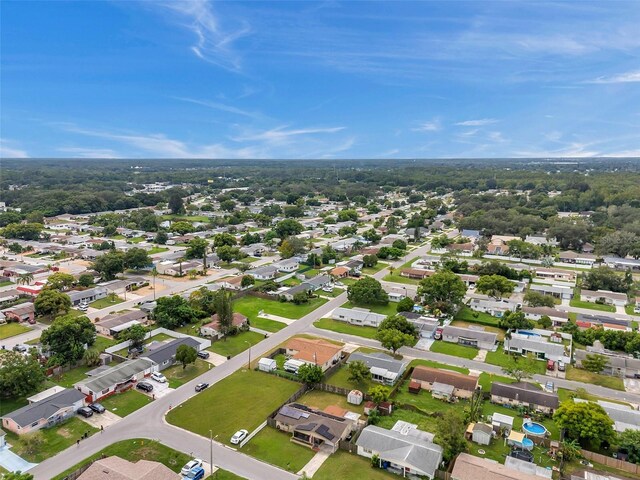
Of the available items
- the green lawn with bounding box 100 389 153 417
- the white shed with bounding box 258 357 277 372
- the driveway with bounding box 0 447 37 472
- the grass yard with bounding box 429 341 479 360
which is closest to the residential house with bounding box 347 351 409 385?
the grass yard with bounding box 429 341 479 360

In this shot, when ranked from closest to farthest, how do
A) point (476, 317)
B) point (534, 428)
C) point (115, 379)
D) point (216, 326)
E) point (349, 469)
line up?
point (349, 469) < point (534, 428) < point (115, 379) < point (216, 326) < point (476, 317)

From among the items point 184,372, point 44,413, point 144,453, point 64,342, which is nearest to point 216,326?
point 184,372

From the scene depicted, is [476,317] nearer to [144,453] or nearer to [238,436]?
[238,436]

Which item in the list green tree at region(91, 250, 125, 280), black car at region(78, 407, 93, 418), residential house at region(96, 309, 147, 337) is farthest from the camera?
green tree at region(91, 250, 125, 280)

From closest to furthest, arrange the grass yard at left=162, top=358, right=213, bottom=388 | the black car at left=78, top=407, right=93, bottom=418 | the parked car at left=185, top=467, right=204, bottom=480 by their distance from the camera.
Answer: the parked car at left=185, top=467, right=204, bottom=480
the black car at left=78, top=407, right=93, bottom=418
the grass yard at left=162, top=358, right=213, bottom=388

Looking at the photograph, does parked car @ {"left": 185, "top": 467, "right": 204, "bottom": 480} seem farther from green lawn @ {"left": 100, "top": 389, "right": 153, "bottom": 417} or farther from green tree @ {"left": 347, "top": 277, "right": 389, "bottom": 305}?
green tree @ {"left": 347, "top": 277, "right": 389, "bottom": 305}

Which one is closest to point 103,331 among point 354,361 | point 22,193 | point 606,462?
point 354,361
